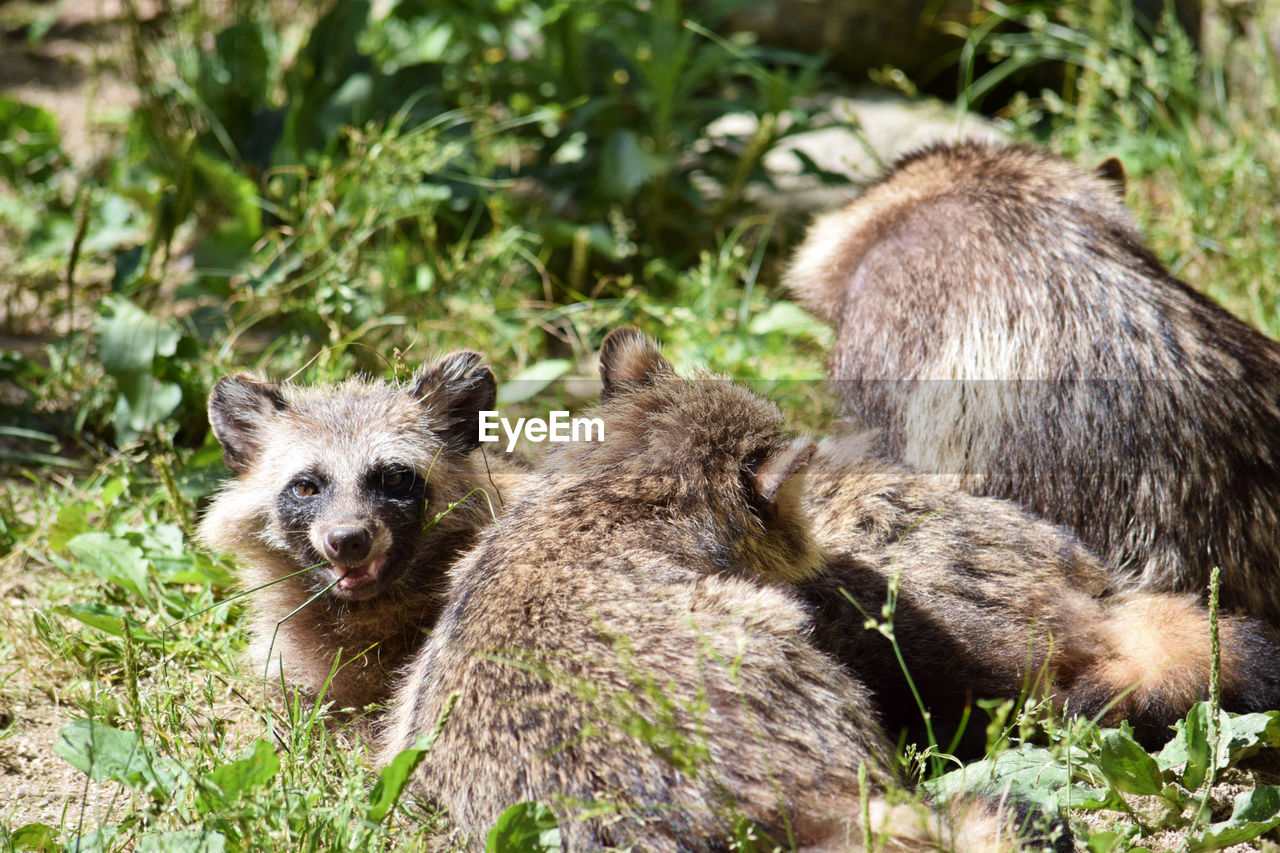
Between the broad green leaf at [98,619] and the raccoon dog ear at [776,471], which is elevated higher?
the raccoon dog ear at [776,471]

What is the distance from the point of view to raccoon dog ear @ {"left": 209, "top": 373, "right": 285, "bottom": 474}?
12.4 feet

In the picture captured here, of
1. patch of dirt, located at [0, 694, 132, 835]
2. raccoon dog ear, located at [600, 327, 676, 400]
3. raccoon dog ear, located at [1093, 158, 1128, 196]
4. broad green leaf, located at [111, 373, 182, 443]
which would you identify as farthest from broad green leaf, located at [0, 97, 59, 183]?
raccoon dog ear, located at [1093, 158, 1128, 196]

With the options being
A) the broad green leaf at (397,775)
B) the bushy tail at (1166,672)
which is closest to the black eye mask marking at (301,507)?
the broad green leaf at (397,775)

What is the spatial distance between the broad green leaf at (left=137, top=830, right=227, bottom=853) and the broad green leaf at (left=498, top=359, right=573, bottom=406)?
2401 mm

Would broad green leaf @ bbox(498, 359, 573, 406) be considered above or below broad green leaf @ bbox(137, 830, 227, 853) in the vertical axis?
above

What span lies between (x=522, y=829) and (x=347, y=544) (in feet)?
3.61

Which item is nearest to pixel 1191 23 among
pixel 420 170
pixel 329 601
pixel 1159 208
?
pixel 1159 208

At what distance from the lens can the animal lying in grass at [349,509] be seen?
11.6ft

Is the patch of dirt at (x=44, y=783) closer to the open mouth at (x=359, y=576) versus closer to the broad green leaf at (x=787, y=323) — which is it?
the open mouth at (x=359, y=576)

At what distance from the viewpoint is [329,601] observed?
11.8ft

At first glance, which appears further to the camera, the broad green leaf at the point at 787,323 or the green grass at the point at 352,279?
the broad green leaf at the point at 787,323

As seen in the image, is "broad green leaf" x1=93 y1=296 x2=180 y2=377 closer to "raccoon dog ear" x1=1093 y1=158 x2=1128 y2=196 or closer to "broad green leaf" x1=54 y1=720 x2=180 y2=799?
"broad green leaf" x1=54 y1=720 x2=180 y2=799

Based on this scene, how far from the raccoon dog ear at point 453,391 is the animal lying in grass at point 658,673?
611 mm

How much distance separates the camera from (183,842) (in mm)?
2641
